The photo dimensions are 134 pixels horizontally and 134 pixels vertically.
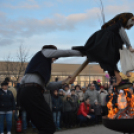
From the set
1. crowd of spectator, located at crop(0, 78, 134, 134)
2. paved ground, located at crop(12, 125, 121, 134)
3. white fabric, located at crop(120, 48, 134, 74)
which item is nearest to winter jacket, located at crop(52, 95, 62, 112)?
crowd of spectator, located at crop(0, 78, 134, 134)

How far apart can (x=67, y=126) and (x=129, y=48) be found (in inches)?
266

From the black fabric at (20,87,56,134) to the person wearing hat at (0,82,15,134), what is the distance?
16.2ft

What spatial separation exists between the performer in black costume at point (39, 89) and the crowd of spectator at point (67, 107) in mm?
4917

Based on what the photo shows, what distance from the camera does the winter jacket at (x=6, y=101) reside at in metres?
7.95

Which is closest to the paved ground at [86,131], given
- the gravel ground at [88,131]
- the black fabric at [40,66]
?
the gravel ground at [88,131]

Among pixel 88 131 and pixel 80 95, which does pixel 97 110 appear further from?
pixel 88 131

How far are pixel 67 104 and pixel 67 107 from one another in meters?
0.12

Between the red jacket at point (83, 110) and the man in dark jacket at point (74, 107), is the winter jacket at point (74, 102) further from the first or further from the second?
the red jacket at point (83, 110)

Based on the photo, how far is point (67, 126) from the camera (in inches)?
380

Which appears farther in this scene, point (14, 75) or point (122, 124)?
point (14, 75)

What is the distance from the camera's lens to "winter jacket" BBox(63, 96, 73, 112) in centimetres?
960

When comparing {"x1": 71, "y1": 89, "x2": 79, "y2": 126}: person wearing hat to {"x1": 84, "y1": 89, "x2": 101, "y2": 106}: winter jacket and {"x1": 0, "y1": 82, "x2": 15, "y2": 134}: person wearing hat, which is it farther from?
{"x1": 0, "y1": 82, "x2": 15, "y2": 134}: person wearing hat

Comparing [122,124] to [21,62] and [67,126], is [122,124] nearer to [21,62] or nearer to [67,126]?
[67,126]

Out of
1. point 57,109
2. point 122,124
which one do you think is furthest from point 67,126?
point 122,124
